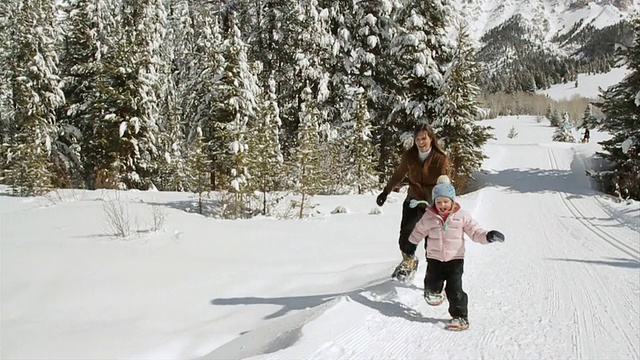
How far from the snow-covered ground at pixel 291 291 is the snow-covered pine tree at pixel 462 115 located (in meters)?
6.88

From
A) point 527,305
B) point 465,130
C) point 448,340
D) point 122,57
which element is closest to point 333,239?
point 527,305

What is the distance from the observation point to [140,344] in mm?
5066

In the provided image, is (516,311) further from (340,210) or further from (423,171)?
(340,210)

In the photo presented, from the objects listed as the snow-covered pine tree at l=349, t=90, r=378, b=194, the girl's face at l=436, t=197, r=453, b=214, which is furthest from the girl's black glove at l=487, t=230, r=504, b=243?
the snow-covered pine tree at l=349, t=90, r=378, b=194

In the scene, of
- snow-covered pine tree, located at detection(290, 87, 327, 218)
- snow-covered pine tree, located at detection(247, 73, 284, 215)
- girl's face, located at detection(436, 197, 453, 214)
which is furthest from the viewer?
→ snow-covered pine tree, located at detection(290, 87, 327, 218)

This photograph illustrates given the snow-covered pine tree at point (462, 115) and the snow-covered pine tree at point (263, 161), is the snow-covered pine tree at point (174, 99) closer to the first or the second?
the snow-covered pine tree at point (263, 161)

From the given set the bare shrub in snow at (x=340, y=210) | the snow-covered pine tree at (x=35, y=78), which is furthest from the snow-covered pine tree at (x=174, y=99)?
the bare shrub in snow at (x=340, y=210)

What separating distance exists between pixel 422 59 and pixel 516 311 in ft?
49.0

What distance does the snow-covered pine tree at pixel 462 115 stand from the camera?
1817 cm

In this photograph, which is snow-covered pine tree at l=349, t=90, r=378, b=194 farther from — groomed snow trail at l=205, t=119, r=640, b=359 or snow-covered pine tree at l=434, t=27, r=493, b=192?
groomed snow trail at l=205, t=119, r=640, b=359

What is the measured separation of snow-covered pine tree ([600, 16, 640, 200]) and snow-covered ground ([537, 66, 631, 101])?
146847 millimetres

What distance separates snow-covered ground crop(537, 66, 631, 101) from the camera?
14838 centimetres

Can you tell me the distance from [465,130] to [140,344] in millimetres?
16027

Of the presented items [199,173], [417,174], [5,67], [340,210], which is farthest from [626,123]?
[5,67]
